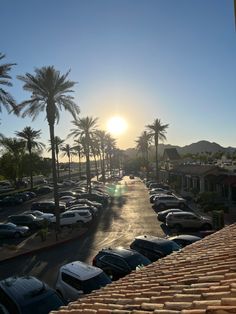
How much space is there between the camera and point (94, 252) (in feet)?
83.2

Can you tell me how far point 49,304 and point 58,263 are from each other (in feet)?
32.0

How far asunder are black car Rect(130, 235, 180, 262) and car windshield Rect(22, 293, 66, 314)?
8.08 meters

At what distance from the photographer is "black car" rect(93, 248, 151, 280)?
1773 centimetres

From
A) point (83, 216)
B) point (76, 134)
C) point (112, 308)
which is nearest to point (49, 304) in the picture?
point (112, 308)

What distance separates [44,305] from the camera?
1302 cm

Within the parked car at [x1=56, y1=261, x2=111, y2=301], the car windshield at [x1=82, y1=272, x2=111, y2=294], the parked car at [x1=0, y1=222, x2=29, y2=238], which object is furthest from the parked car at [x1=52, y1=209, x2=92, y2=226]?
the car windshield at [x1=82, y1=272, x2=111, y2=294]

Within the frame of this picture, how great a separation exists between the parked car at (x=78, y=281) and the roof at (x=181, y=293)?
6.60 m

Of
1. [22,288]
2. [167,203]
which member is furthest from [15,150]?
[22,288]

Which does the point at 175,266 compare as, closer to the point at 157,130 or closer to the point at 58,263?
the point at 58,263

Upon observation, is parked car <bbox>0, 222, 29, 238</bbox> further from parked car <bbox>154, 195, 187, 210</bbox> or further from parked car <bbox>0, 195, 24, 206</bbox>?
parked car <bbox>0, 195, 24, 206</bbox>

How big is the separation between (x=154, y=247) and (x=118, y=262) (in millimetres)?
3420

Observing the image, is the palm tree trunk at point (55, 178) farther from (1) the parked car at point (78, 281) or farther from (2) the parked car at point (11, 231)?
(1) the parked car at point (78, 281)

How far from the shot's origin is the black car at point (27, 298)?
1270 centimetres

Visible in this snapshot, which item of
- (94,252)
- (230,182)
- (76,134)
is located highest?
(76,134)
